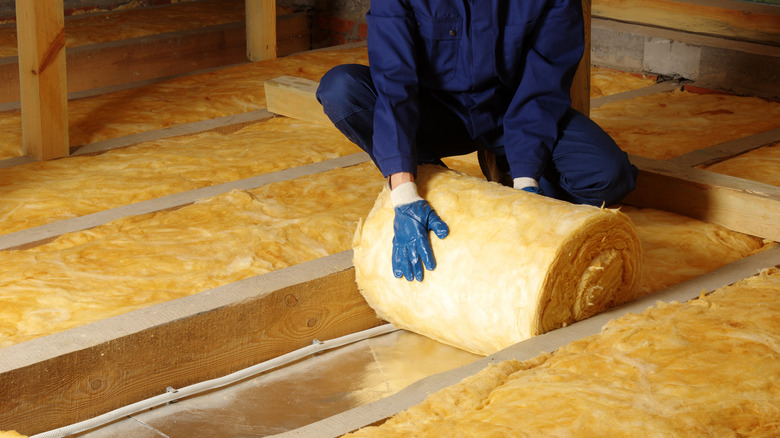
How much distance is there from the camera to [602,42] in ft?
18.1

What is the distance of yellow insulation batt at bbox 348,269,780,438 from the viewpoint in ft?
5.60

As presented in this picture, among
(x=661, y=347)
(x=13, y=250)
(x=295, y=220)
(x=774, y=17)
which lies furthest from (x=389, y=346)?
(x=774, y=17)

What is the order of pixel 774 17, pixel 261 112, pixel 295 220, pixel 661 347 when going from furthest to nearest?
pixel 774 17
pixel 261 112
pixel 295 220
pixel 661 347

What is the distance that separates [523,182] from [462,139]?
36 centimetres

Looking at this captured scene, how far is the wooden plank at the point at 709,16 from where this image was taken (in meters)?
4.90

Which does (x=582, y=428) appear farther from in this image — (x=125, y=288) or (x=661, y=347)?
(x=125, y=288)

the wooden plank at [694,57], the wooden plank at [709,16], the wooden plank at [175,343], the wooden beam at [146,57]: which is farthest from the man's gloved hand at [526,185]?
the wooden beam at [146,57]

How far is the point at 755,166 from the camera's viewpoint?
12.0 feet

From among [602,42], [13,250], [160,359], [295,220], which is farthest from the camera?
[602,42]

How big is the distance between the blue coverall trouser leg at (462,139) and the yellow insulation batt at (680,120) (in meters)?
1.11

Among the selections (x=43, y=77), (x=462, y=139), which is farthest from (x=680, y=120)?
(x=43, y=77)

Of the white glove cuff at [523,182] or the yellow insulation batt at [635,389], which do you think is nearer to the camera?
the yellow insulation batt at [635,389]

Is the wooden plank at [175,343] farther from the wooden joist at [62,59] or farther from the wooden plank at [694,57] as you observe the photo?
the wooden plank at [694,57]

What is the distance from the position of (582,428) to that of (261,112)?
10.5ft
